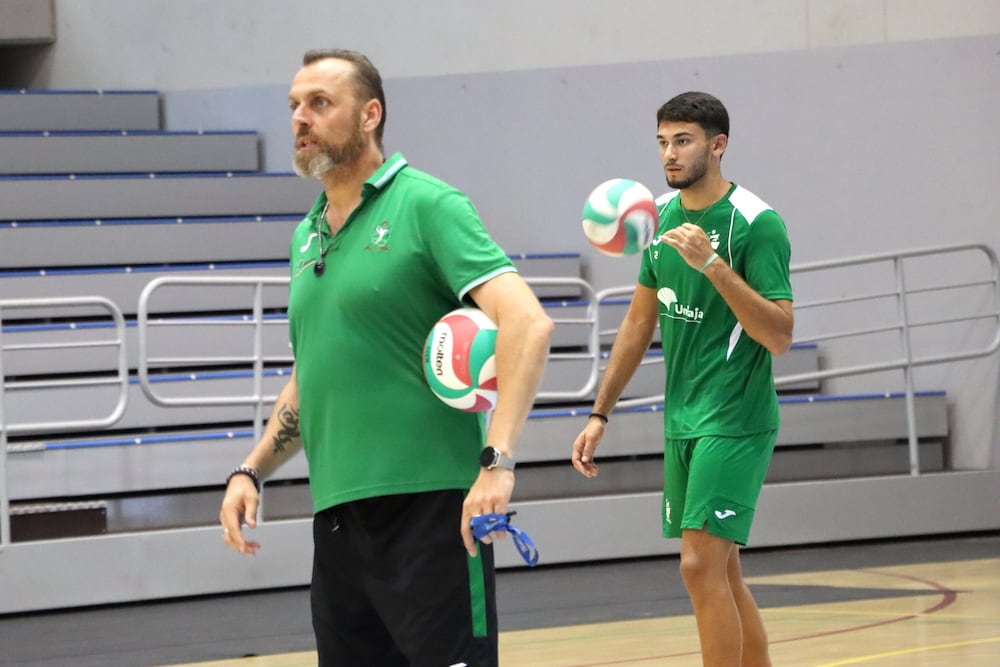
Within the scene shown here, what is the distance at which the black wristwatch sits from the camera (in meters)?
2.69

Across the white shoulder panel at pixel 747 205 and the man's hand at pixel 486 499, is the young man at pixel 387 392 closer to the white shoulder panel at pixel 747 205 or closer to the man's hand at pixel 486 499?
the man's hand at pixel 486 499

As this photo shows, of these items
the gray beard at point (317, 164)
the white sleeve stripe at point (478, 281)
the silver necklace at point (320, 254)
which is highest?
the gray beard at point (317, 164)

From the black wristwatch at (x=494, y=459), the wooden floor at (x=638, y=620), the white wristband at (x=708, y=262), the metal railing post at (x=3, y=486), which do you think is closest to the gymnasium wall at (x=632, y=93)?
the wooden floor at (x=638, y=620)

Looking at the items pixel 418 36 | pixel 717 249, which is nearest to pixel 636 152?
pixel 418 36

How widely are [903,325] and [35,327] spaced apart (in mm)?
5237

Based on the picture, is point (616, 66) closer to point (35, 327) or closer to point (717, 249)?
point (35, 327)

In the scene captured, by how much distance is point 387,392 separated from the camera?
9.55 feet

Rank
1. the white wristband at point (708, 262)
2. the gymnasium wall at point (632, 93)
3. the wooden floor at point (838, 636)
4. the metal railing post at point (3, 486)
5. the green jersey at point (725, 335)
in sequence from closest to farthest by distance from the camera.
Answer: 1. the white wristband at point (708, 262)
2. the green jersey at point (725, 335)
3. the wooden floor at point (838, 636)
4. the metal railing post at point (3, 486)
5. the gymnasium wall at point (632, 93)

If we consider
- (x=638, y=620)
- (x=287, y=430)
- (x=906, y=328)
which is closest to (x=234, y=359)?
(x=638, y=620)

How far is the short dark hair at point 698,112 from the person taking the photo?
4555 millimetres

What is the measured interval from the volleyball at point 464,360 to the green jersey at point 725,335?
1798 millimetres

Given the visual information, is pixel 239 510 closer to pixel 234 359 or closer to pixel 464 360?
pixel 464 360

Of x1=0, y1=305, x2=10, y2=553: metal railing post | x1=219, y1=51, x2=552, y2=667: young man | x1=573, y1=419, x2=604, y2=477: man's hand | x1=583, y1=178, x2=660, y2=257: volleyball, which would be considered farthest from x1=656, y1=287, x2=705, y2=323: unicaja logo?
x1=0, y1=305, x2=10, y2=553: metal railing post

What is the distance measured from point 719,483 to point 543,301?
6108 millimetres
